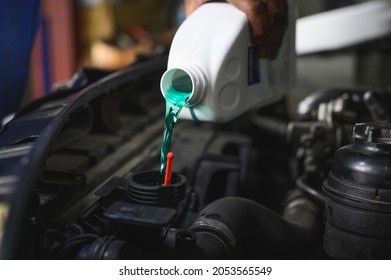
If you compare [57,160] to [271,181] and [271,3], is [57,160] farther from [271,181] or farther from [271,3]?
[271,181]

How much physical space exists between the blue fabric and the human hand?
0.51 m

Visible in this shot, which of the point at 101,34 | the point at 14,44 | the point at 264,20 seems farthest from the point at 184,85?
the point at 101,34

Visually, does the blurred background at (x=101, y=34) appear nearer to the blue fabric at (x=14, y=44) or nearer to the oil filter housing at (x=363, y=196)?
the blue fabric at (x=14, y=44)

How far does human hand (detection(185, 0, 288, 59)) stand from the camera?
77cm

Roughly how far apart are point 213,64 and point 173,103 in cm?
10

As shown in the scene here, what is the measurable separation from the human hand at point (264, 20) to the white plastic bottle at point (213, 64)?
0.04ft

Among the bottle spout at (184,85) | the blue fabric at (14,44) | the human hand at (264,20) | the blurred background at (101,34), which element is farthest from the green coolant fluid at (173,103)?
the blurred background at (101,34)

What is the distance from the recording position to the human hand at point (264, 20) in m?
0.77

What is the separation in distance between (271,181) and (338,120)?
59 cm

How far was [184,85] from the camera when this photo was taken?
738 millimetres

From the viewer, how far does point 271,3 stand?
80 cm

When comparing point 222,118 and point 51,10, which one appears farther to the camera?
point 51,10

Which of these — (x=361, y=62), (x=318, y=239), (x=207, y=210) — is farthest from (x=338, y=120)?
(x=361, y=62)
